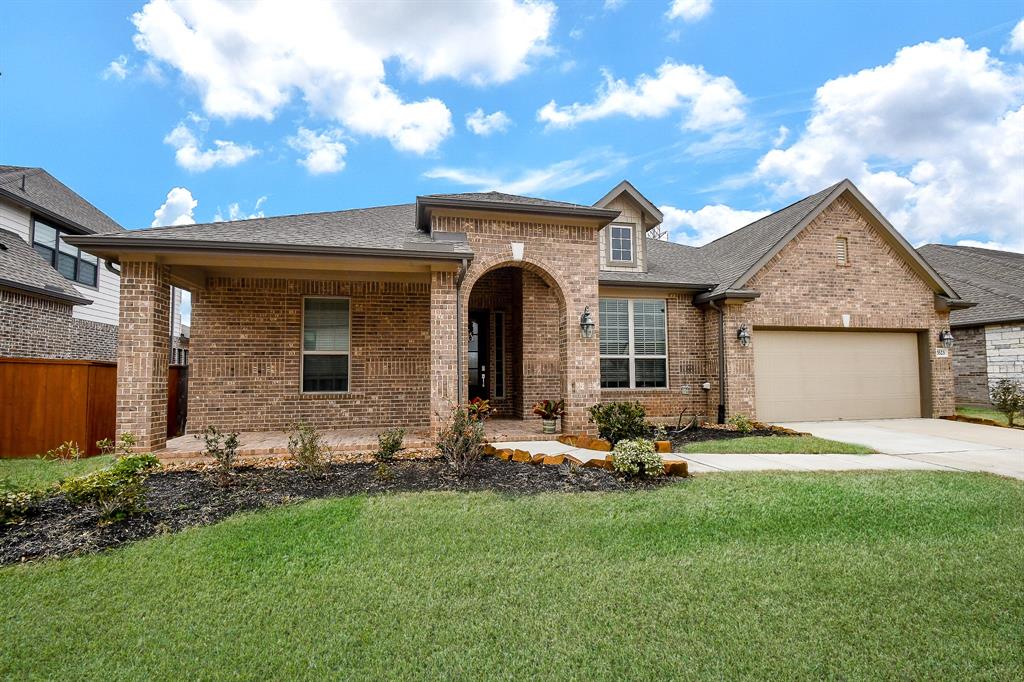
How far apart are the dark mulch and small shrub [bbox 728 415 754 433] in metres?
4.96

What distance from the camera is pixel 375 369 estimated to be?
9672 millimetres

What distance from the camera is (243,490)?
17.0ft

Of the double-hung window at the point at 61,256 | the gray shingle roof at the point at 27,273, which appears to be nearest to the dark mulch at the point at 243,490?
the gray shingle roof at the point at 27,273

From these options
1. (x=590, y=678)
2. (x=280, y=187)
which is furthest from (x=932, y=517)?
Result: (x=280, y=187)

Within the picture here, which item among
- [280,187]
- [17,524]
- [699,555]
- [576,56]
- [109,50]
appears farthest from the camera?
[280,187]

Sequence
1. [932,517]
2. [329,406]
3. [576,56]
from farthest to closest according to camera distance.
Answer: [576,56]
[329,406]
[932,517]

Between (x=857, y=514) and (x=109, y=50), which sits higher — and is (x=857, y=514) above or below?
below

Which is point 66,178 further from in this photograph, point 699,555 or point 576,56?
point 699,555

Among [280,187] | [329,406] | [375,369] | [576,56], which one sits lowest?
[329,406]

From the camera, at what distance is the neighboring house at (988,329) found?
14117mm

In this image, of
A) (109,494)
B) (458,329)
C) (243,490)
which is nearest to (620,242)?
(458,329)

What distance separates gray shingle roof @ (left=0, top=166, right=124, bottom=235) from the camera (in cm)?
1311

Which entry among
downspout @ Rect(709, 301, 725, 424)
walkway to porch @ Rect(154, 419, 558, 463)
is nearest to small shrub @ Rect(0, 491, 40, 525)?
walkway to porch @ Rect(154, 419, 558, 463)

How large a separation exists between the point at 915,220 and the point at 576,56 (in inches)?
754
